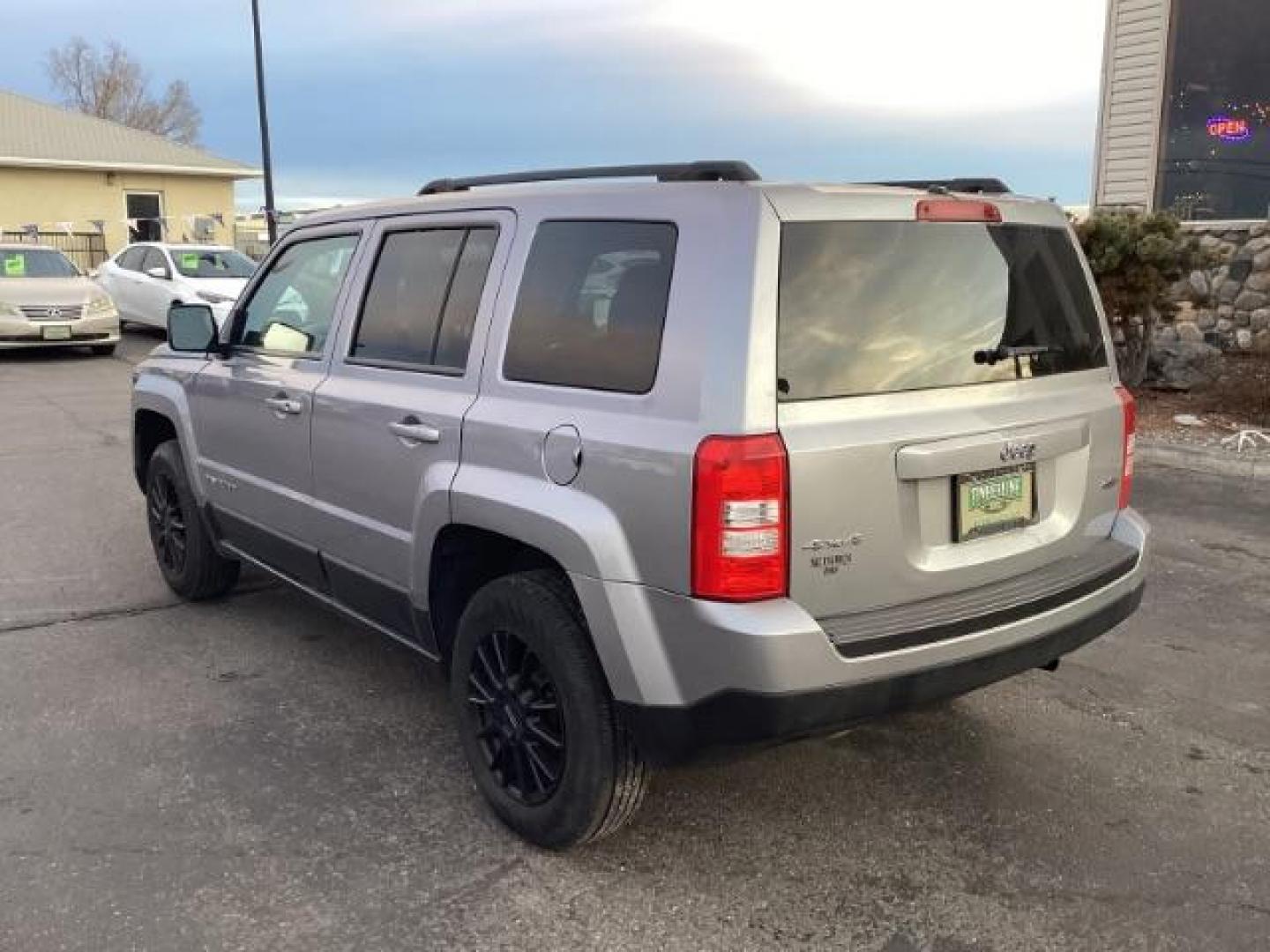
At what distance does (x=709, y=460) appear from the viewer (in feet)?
8.65

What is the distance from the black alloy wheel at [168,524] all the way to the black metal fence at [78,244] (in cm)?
2603

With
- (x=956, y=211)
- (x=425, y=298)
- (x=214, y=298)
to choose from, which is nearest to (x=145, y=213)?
(x=214, y=298)

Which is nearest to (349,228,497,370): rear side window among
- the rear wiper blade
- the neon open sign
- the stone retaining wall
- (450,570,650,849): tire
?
(450,570,650,849): tire

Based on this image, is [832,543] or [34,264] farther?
[34,264]

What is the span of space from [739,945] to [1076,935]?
83 cm

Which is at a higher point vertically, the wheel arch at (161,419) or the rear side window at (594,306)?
the rear side window at (594,306)

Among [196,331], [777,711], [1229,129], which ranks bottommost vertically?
[777,711]

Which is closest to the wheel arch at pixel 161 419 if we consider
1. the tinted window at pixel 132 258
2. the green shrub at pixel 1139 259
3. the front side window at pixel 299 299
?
the front side window at pixel 299 299

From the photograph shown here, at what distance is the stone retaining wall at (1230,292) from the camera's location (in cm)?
1159

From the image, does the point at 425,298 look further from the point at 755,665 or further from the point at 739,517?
the point at 755,665

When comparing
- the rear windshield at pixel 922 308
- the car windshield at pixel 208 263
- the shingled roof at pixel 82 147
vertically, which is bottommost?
the car windshield at pixel 208 263

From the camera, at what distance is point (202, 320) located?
191 inches

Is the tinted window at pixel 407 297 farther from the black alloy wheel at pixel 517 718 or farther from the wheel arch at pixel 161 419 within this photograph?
the wheel arch at pixel 161 419

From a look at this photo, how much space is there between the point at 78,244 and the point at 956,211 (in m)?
30.1
